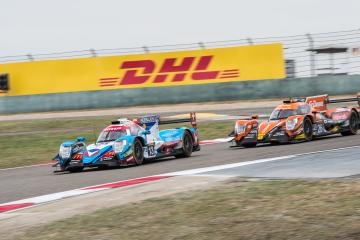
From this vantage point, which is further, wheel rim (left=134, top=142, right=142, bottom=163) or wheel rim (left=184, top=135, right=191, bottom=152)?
wheel rim (left=184, top=135, right=191, bottom=152)

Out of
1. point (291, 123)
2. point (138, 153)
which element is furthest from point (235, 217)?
point (291, 123)

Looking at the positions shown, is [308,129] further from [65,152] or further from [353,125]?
[65,152]

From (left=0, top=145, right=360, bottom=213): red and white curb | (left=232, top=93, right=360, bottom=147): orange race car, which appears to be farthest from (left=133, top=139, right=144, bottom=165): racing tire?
(left=232, top=93, right=360, bottom=147): orange race car

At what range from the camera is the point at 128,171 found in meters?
13.5

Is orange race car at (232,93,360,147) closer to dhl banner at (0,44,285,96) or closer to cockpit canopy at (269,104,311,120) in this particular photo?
cockpit canopy at (269,104,311,120)

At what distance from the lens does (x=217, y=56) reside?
3266 cm

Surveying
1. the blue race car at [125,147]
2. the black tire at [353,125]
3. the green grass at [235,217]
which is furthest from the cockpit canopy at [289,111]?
the green grass at [235,217]

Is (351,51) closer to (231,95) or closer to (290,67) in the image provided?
(290,67)

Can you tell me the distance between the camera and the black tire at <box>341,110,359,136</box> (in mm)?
18438

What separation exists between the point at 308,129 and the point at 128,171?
551 cm

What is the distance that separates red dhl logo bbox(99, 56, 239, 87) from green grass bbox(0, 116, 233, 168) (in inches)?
209

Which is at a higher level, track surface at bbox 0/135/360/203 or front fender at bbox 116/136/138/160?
front fender at bbox 116/136/138/160

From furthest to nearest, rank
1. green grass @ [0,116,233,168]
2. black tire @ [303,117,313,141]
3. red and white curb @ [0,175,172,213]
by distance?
1. green grass @ [0,116,233,168]
2. black tire @ [303,117,313,141]
3. red and white curb @ [0,175,172,213]

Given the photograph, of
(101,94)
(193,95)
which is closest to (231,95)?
(193,95)
